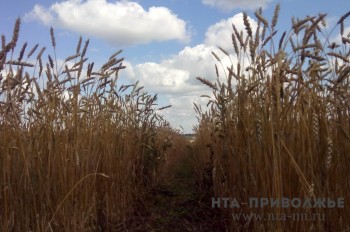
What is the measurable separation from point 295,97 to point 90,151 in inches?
49.9

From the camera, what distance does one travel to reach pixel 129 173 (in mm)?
3359

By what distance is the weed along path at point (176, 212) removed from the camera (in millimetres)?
3057

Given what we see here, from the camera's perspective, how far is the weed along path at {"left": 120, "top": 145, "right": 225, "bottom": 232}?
3.06m

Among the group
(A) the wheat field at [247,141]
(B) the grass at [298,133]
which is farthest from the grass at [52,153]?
(B) the grass at [298,133]

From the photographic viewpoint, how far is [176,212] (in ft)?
11.7

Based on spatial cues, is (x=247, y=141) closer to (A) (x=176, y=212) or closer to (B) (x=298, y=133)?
(B) (x=298, y=133)

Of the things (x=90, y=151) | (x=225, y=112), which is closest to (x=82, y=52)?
(x=90, y=151)

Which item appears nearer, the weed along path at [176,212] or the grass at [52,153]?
the grass at [52,153]

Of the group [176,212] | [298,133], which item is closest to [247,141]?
[298,133]

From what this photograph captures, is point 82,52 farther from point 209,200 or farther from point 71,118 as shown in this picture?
point 209,200

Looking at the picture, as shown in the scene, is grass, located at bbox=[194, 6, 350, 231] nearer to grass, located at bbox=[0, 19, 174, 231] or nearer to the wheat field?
the wheat field

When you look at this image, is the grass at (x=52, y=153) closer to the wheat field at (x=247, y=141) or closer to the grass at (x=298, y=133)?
the wheat field at (x=247, y=141)

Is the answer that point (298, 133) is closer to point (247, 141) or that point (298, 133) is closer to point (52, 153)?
point (247, 141)

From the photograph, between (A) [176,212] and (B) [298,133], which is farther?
(A) [176,212]
